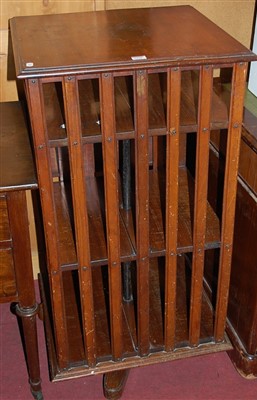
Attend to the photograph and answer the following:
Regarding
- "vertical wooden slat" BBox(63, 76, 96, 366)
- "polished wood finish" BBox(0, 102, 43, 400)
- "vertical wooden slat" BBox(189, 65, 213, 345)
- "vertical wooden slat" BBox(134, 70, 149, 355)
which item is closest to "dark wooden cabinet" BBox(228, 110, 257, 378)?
"vertical wooden slat" BBox(189, 65, 213, 345)

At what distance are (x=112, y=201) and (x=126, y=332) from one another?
2.10 ft

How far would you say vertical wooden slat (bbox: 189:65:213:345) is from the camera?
1.40 meters

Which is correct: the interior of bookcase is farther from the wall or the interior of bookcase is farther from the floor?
the floor

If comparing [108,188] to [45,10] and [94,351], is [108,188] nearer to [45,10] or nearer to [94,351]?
[94,351]

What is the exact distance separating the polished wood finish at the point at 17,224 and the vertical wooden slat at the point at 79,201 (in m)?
0.14

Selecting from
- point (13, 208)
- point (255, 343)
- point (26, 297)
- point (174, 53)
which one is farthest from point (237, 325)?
point (174, 53)

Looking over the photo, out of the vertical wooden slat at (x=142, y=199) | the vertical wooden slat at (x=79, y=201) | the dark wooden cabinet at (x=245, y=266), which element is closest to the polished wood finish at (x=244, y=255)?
the dark wooden cabinet at (x=245, y=266)

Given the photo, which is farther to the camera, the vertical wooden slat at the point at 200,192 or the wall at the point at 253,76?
the wall at the point at 253,76

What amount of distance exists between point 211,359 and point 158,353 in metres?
0.37

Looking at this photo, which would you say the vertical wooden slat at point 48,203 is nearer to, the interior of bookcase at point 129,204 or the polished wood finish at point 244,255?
the interior of bookcase at point 129,204

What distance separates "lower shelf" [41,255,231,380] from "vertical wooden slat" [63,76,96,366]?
0.21ft

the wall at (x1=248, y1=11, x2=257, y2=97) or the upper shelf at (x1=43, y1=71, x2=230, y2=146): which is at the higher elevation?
the upper shelf at (x1=43, y1=71, x2=230, y2=146)

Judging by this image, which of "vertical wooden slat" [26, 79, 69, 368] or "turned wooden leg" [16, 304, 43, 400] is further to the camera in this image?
"turned wooden leg" [16, 304, 43, 400]

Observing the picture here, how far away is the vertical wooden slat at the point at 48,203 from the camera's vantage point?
133 cm
